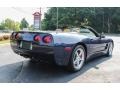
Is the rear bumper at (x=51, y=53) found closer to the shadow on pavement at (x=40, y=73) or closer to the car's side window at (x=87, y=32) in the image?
the shadow on pavement at (x=40, y=73)

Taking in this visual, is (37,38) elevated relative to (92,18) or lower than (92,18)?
lower

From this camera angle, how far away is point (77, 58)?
17.4 feet

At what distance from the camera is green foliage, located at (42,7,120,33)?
44081 mm

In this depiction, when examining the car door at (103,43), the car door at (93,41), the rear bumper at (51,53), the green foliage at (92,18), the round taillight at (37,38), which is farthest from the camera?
the green foliage at (92,18)

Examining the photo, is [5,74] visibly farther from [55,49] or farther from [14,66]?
[55,49]

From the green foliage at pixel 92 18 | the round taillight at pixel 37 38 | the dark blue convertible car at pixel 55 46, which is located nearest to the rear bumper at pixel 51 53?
the dark blue convertible car at pixel 55 46

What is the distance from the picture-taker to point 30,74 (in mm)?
4977

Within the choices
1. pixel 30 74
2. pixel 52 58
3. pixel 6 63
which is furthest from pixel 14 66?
pixel 52 58

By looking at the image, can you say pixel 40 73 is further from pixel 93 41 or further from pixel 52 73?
pixel 93 41

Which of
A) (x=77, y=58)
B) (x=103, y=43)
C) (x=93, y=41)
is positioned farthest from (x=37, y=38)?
(x=103, y=43)

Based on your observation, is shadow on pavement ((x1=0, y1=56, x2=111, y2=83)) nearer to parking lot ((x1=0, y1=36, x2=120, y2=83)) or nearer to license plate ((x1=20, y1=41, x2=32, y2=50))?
parking lot ((x1=0, y1=36, x2=120, y2=83))

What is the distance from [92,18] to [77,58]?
130 ft

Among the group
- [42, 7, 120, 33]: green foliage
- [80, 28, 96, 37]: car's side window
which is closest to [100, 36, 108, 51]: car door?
[80, 28, 96, 37]: car's side window

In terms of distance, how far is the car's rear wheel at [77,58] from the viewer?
5.08 m
